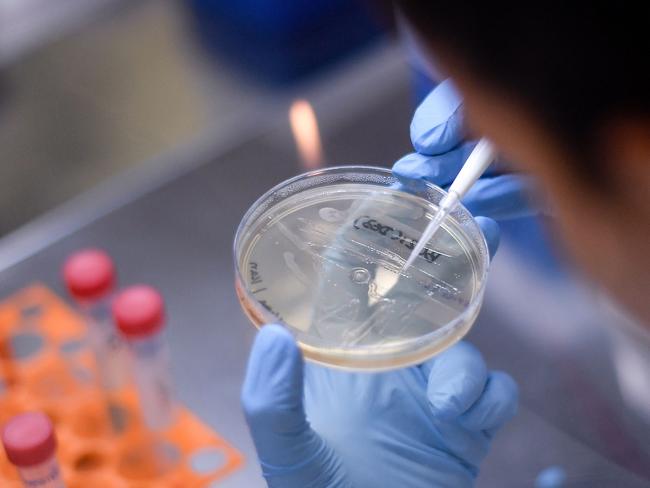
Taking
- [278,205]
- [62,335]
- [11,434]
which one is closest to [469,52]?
[278,205]

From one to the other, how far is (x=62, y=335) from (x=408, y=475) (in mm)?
773

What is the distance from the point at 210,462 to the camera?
1378 mm

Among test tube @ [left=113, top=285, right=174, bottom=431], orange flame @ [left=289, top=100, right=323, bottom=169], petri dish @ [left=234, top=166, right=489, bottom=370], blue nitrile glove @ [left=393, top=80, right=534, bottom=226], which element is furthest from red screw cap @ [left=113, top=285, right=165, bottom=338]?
orange flame @ [left=289, top=100, right=323, bottom=169]

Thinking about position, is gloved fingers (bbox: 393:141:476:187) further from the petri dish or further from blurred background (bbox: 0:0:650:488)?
blurred background (bbox: 0:0:650:488)

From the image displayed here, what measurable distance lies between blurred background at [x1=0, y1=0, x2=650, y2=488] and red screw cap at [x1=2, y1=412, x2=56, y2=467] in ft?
1.00

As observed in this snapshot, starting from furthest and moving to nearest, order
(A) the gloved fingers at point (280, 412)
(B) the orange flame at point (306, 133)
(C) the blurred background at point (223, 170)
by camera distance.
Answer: (B) the orange flame at point (306, 133), (C) the blurred background at point (223, 170), (A) the gloved fingers at point (280, 412)

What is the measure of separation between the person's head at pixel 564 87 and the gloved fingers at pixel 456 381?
2.05 ft

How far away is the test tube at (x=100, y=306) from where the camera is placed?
139 cm

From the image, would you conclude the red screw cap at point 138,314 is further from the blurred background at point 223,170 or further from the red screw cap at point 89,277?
the blurred background at point 223,170

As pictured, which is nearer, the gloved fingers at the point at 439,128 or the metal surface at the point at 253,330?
the gloved fingers at the point at 439,128

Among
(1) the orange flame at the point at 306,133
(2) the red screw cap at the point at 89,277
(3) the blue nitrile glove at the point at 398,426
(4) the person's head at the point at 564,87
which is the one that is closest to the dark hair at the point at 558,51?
(4) the person's head at the point at 564,87

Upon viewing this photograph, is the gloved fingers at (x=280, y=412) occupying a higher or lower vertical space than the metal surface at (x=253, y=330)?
higher

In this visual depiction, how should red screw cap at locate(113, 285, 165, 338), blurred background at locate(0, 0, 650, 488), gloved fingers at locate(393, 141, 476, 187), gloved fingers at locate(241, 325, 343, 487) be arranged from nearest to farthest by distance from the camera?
gloved fingers at locate(241, 325, 343, 487) → gloved fingers at locate(393, 141, 476, 187) → red screw cap at locate(113, 285, 165, 338) → blurred background at locate(0, 0, 650, 488)

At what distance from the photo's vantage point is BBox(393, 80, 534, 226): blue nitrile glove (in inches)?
45.6
